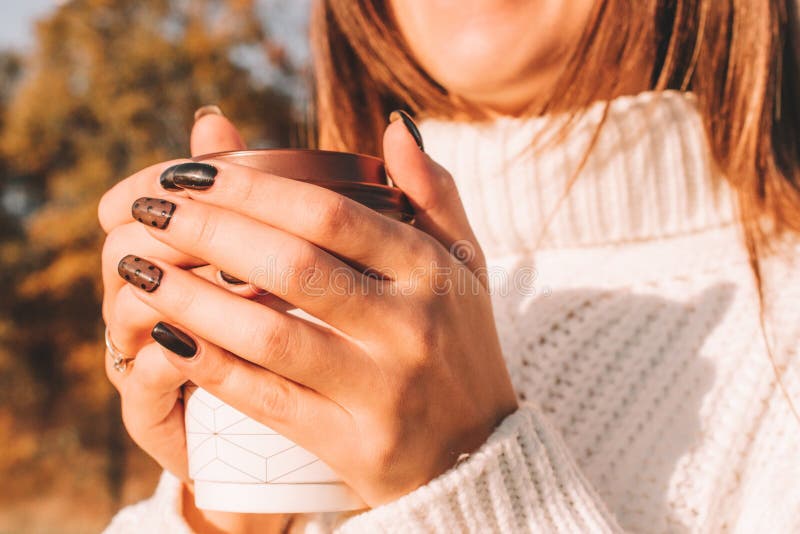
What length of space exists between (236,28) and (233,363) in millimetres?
10626

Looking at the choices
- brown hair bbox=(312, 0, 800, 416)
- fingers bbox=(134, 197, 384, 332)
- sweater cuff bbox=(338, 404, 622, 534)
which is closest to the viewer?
fingers bbox=(134, 197, 384, 332)

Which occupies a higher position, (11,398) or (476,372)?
(476,372)

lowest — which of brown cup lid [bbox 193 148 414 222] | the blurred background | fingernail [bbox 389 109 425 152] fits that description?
the blurred background

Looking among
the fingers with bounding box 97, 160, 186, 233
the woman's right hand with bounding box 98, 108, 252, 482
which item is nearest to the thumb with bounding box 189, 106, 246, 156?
the woman's right hand with bounding box 98, 108, 252, 482

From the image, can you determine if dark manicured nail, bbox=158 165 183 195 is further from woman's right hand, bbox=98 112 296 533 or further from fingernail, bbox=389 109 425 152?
fingernail, bbox=389 109 425 152

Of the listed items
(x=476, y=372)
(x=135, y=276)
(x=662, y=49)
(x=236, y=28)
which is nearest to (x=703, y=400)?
(x=476, y=372)

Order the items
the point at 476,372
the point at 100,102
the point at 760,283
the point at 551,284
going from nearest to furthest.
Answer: the point at 476,372
the point at 760,283
the point at 551,284
the point at 100,102

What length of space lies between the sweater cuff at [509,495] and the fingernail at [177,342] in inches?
10.6

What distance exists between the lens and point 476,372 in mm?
802

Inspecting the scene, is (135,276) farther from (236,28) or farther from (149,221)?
(236,28)

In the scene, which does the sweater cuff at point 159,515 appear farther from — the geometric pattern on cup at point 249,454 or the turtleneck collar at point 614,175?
the turtleneck collar at point 614,175

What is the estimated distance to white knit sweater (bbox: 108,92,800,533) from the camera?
2.85ft

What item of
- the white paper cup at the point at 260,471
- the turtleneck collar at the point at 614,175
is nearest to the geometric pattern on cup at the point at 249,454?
the white paper cup at the point at 260,471

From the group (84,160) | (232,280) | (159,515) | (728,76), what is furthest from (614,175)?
(84,160)
